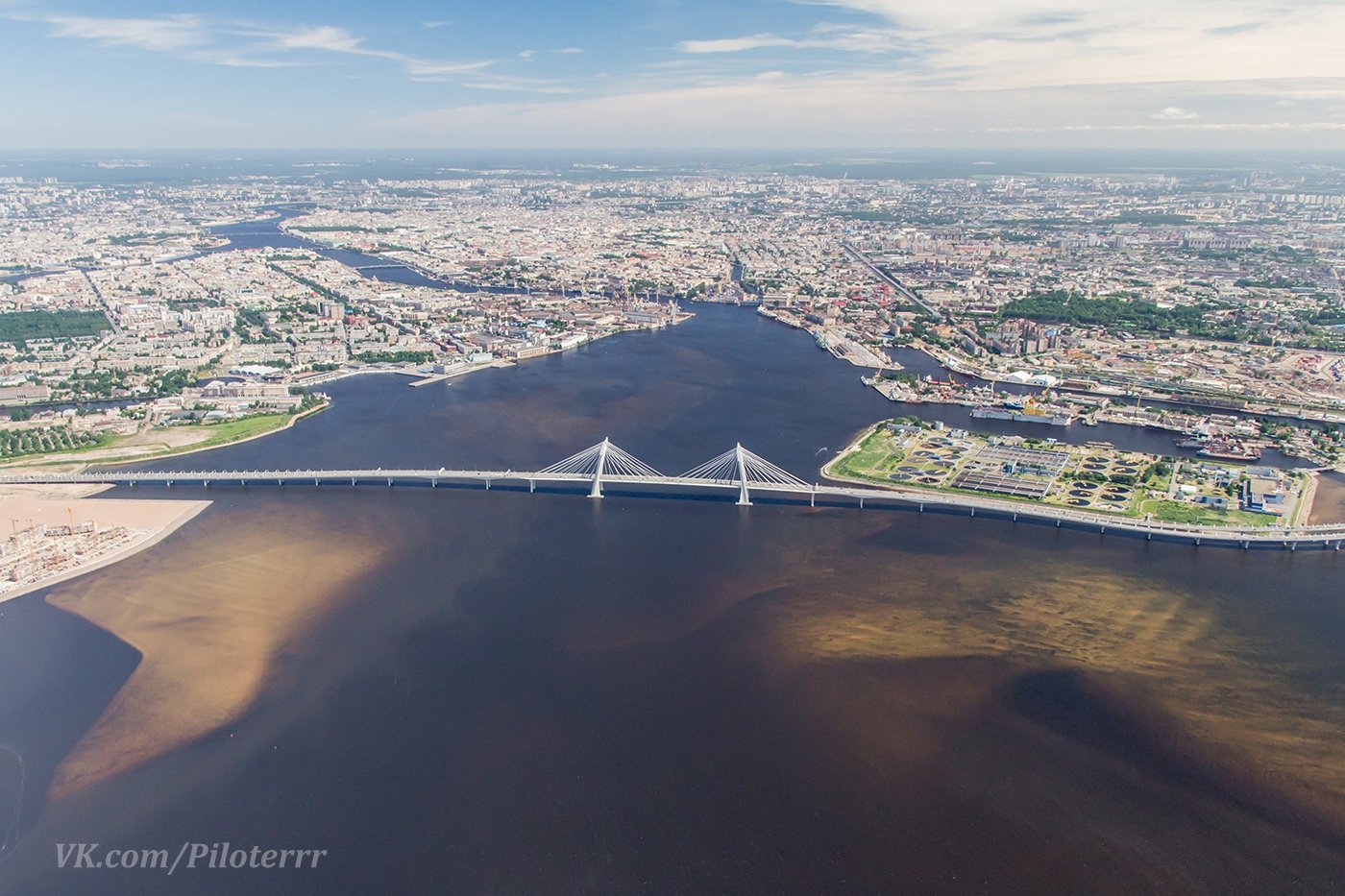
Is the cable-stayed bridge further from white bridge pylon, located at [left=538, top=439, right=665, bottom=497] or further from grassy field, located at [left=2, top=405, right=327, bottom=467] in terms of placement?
grassy field, located at [left=2, top=405, right=327, bottom=467]

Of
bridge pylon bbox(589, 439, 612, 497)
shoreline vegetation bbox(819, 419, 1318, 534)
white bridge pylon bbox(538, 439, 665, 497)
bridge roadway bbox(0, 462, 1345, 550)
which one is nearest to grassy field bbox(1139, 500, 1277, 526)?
shoreline vegetation bbox(819, 419, 1318, 534)

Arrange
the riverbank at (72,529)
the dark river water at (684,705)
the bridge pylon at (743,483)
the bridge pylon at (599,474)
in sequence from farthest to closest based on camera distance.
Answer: the bridge pylon at (599,474)
the bridge pylon at (743,483)
the riverbank at (72,529)
the dark river water at (684,705)

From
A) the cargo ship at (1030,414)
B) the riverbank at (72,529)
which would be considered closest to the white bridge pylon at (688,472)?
the riverbank at (72,529)

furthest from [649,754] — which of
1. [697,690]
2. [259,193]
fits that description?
[259,193]

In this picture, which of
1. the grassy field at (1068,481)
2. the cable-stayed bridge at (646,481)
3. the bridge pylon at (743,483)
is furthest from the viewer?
the bridge pylon at (743,483)

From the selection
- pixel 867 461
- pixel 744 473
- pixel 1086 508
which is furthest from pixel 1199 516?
pixel 744 473

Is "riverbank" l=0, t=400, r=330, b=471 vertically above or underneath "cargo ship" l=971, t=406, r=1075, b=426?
underneath

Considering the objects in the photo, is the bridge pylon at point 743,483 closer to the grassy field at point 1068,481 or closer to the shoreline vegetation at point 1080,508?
the shoreline vegetation at point 1080,508
